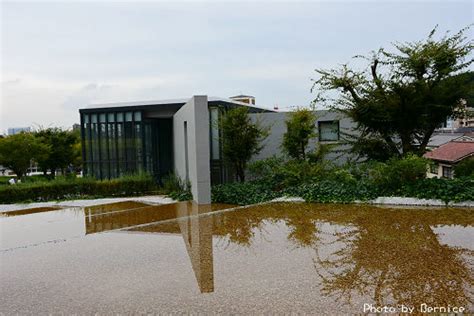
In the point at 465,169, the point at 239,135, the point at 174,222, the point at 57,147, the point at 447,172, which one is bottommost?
the point at 447,172

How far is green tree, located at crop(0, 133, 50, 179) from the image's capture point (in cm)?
2086

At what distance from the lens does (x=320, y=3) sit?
10945 mm

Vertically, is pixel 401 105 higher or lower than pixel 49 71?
lower

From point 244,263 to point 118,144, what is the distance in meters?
13.1

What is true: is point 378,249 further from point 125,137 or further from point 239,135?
point 125,137

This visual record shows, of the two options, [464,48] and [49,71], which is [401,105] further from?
[49,71]

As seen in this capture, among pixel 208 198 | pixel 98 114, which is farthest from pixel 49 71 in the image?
pixel 208 198

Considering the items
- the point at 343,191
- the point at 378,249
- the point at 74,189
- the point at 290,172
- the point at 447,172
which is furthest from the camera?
the point at 447,172

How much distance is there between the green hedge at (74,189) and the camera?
12625mm

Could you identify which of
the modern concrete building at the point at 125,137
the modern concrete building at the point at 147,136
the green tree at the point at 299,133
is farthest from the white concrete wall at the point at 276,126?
the green tree at the point at 299,133

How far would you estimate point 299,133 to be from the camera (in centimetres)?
1276

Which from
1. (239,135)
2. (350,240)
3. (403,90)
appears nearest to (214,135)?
(239,135)

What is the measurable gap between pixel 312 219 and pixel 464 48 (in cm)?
645

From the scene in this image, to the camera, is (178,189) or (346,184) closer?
(346,184)
